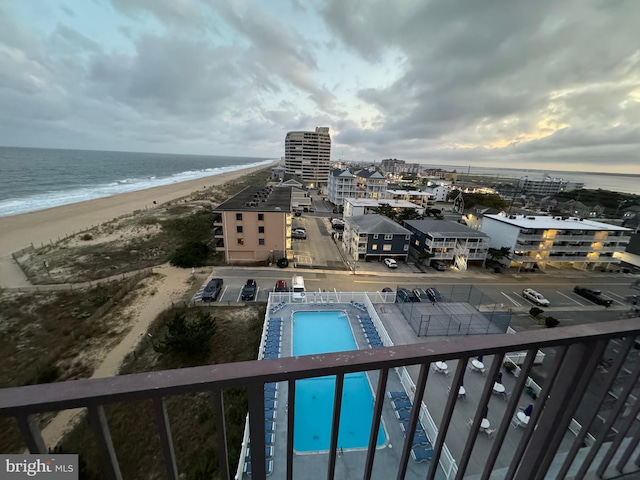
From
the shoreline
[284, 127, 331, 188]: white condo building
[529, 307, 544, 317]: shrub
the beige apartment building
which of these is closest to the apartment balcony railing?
[529, 307, 544, 317]: shrub

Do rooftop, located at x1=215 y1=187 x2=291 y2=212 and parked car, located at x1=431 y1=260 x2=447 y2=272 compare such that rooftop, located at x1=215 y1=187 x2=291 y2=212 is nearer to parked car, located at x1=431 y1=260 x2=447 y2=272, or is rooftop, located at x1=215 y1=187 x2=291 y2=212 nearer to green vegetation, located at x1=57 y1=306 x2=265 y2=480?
green vegetation, located at x1=57 y1=306 x2=265 y2=480

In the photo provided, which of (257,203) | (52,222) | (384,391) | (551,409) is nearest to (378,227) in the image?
(257,203)

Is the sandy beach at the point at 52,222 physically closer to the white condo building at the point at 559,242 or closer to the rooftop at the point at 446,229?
the rooftop at the point at 446,229

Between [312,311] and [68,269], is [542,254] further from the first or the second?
[68,269]

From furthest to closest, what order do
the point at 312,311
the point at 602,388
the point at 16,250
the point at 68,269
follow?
1. the point at 16,250
2. the point at 68,269
3. the point at 312,311
4. the point at 602,388

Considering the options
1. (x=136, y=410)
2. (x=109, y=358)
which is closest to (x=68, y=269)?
(x=109, y=358)

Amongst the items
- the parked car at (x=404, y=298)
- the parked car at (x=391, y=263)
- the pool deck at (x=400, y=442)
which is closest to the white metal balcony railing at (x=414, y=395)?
the pool deck at (x=400, y=442)
